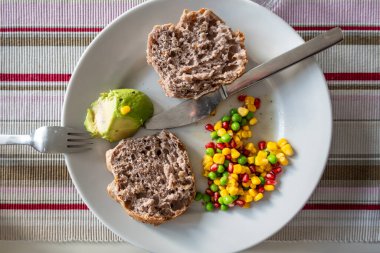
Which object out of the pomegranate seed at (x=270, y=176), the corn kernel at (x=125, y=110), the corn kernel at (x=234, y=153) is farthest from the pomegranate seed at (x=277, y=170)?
the corn kernel at (x=125, y=110)

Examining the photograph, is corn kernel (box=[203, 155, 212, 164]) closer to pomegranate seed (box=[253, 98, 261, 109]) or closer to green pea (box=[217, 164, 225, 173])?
green pea (box=[217, 164, 225, 173])

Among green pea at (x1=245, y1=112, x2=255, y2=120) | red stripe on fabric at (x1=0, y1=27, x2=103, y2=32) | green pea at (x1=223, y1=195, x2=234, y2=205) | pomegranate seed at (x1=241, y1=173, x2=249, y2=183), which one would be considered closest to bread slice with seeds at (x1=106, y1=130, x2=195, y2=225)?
green pea at (x1=223, y1=195, x2=234, y2=205)

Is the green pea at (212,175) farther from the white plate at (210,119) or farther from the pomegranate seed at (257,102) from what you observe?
the pomegranate seed at (257,102)

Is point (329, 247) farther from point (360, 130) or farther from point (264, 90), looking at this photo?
point (264, 90)

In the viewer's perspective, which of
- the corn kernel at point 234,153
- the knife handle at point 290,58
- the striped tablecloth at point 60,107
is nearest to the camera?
the knife handle at point 290,58

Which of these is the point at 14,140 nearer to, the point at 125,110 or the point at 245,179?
the point at 125,110

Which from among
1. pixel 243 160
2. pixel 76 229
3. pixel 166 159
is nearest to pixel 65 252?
pixel 76 229
